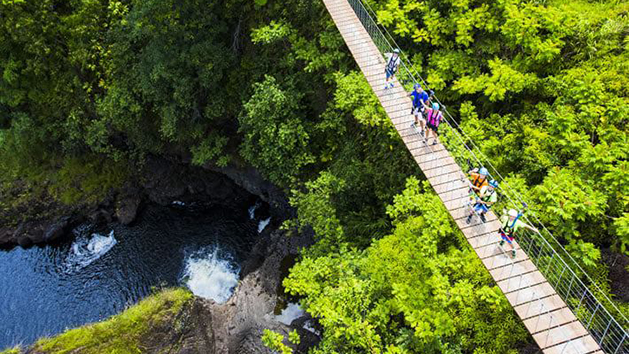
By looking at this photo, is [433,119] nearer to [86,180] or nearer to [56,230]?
[86,180]

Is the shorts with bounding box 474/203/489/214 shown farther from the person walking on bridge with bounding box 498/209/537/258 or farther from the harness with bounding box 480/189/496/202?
the person walking on bridge with bounding box 498/209/537/258

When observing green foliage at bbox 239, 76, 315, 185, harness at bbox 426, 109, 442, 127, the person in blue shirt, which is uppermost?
green foliage at bbox 239, 76, 315, 185

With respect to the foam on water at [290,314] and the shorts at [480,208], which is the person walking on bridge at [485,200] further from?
the foam on water at [290,314]

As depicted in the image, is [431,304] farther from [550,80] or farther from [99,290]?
[99,290]

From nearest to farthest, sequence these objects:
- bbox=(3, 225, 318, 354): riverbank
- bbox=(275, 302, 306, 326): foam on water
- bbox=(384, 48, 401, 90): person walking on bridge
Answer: bbox=(384, 48, 401, 90): person walking on bridge
bbox=(3, 225, 318, 354): riverbank
bbox=(275, 302, 306, 326): foam on water

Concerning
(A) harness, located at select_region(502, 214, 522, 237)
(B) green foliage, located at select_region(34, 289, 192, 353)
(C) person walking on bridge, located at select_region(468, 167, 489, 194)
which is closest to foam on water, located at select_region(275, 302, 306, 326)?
(B) green foliage, located at select_region(34, 289, 192, 353)

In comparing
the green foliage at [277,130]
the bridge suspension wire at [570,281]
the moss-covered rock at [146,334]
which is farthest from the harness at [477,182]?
the moss-covered rock at [146,334]
